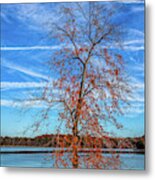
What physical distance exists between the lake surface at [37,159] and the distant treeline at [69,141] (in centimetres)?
3

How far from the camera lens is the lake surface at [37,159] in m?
2.65

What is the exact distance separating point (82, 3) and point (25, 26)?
1.11 ft

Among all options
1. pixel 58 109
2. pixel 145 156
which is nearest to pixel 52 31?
pixel 58 109

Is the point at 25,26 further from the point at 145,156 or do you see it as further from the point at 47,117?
the point at 145,156

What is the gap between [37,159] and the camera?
2.71 m

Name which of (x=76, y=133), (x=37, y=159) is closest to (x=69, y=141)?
(x=76, y=133)

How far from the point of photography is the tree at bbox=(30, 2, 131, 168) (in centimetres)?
269

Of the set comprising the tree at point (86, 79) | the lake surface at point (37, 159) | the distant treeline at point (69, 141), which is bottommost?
the lake surface at point (37, 159)

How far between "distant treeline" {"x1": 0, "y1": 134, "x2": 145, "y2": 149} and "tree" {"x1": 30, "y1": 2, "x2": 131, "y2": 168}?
11 millimetres

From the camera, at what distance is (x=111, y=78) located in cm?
271

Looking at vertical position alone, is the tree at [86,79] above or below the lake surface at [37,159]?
above

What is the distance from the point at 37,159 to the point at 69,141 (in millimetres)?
199

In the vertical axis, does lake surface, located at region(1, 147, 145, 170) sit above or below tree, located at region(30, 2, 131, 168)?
below

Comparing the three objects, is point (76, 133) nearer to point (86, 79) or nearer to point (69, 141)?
point (69, 141)
